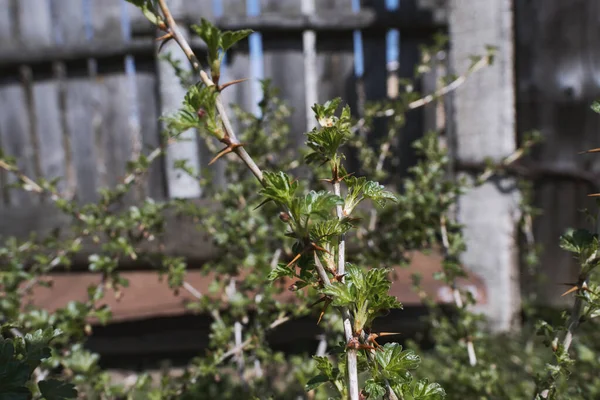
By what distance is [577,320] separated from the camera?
924 millimetres

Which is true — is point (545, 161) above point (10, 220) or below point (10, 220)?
above

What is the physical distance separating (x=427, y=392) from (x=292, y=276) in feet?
0.86

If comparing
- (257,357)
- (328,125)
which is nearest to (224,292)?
(257,357)

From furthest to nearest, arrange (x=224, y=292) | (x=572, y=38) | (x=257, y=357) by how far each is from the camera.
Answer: (x=572, y=38) → (x=224, y=292) → (x=257, y=357)

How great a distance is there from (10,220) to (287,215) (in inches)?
122

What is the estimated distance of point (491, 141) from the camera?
2828mm

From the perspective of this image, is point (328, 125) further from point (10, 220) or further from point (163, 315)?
point (10, 220)

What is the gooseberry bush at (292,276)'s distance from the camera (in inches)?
29.1

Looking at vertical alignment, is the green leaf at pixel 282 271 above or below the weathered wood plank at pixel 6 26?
below

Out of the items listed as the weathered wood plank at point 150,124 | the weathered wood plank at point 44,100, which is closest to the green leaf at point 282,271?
the weathered wood plank at point 150,124

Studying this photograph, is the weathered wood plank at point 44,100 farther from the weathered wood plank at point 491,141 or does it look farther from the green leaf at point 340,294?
the green leaf at point 340,294

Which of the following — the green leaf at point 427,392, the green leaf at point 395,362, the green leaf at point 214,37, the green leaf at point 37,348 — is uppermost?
the green leaf at point 214,37

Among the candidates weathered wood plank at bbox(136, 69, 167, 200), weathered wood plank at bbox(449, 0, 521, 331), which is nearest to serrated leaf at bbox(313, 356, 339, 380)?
weathered wood plank at bbox(449, 0, 521, 331)

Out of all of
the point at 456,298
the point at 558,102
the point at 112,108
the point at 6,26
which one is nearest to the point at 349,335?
the point at 456,298
